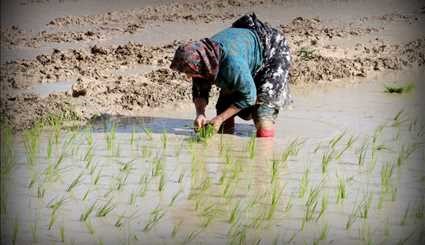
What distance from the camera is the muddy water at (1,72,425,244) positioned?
3.70 meters

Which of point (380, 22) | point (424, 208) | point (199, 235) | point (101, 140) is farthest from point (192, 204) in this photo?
point (380, 22)

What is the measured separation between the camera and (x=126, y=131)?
227 inches

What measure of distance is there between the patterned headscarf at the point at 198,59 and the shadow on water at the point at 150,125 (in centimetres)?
67

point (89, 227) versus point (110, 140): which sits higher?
point (110, 140)

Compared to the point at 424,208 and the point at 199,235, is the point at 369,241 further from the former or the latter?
the point at 199,235

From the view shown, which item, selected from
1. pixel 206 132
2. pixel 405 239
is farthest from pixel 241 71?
pixel 405 239

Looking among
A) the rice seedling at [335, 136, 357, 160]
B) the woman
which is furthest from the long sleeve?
the rice seedling at [335, 136, 357, 160]

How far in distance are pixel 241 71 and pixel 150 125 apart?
114 centimetres

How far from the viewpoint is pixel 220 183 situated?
445 cm

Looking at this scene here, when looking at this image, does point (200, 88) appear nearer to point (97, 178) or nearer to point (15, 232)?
point (97, 178)

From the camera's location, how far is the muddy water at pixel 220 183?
3.70m

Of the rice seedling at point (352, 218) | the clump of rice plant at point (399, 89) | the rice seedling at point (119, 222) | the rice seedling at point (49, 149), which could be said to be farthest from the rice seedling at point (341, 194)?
the clump of rice plant at point (399, 89)

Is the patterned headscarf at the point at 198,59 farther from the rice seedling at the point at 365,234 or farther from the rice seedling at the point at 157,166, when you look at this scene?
the rice seedling at the point at 365,234

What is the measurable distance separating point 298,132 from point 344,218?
187 cm
